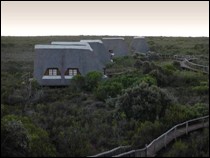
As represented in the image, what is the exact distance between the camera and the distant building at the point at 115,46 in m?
69.7

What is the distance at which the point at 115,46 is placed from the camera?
70.9 meters

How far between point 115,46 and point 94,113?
4278cm

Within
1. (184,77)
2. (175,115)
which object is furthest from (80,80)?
(175,115)

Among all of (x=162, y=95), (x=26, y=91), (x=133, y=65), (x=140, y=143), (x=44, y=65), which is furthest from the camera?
(x=133, y=65)

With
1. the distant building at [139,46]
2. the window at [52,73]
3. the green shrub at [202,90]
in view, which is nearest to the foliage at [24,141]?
the green shrub at [202,90]

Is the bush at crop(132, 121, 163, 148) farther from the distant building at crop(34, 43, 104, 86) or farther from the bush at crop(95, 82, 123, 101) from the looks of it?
the distant building at crop(34, 43, 104, 86)

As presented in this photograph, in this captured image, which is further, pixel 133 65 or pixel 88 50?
pixel 133 65

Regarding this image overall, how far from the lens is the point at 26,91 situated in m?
37.8

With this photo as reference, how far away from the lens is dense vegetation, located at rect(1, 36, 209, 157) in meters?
19.9

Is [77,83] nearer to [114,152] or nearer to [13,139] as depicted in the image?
[13,139]

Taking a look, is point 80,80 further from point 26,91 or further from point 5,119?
point 5,119

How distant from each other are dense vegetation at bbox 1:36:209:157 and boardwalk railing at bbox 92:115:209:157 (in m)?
0.94

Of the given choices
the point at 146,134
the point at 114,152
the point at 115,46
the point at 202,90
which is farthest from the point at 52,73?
the point at 115,46

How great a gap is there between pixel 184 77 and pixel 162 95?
53.8 feet
